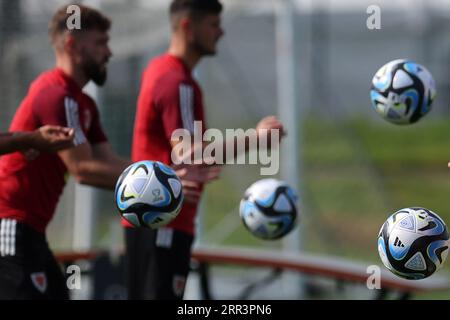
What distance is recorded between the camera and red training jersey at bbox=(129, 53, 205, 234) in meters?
6.13

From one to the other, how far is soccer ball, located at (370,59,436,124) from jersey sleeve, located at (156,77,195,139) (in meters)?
1.14

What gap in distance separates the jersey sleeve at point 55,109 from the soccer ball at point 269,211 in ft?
4.64

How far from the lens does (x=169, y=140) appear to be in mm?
6160

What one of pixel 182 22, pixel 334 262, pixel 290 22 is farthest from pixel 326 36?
pixel 182 22

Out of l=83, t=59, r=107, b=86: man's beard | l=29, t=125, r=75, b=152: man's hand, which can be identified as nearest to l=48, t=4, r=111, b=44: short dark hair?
l=83, t=59, r=107, b=86: man's beard

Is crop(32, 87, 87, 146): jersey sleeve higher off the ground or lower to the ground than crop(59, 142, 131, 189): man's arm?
higher

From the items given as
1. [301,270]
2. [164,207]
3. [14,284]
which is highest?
[164,207]

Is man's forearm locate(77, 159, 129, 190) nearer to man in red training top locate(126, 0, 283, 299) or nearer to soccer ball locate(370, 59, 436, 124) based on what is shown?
man in red training top locate(126, 0, 283, 299)

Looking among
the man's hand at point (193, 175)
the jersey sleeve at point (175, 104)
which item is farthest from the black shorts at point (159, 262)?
the jersey sleeve at point (175, 104)

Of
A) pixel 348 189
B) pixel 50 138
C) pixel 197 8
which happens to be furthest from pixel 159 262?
pixel 348 189
